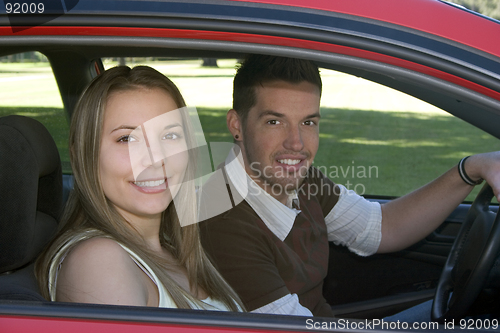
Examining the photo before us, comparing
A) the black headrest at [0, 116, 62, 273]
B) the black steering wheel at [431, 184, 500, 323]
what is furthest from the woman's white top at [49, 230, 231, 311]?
the black steering wheel at [431, 184, 500, 323]

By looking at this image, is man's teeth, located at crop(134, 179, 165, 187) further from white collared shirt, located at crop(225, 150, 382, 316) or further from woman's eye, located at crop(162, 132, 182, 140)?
white collared shirt, located at crop(225, 150, 382, 316)

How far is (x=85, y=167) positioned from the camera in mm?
1418

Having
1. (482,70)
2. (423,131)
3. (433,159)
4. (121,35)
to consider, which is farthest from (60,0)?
(423,131)

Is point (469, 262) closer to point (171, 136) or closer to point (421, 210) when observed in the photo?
point (421, 210)

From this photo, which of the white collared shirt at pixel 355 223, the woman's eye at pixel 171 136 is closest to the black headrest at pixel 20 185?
the woman's eye at pixel 171 136

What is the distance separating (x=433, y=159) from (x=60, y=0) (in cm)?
710

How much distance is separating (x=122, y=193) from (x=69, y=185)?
0.99 metres

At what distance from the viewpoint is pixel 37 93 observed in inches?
127

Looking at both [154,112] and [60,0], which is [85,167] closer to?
[154,112]

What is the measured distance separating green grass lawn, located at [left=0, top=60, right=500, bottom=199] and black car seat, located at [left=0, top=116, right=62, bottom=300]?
0.35 m

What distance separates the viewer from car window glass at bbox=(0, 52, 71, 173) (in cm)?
216

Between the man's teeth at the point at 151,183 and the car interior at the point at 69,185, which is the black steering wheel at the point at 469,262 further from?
the man's teeth at the point at 151,183

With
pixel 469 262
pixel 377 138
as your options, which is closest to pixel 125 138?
pixel 469 262

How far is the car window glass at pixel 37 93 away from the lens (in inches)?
85.1
